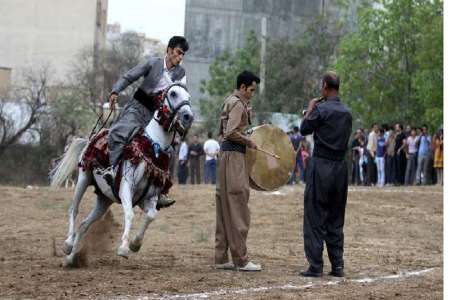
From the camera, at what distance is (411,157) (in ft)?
94.4

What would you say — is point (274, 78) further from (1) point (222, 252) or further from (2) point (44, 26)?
(1) point (222, 252)

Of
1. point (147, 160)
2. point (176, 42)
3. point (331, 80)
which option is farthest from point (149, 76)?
point (331, 80)

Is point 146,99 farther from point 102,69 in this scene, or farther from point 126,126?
point 102,69

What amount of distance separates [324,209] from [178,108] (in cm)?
195

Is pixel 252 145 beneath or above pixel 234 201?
above

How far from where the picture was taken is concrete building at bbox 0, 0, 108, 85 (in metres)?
61.1

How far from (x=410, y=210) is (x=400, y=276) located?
9.60 m

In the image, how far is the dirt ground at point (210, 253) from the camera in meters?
9.53

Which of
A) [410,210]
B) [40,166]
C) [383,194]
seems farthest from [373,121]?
[410,210]

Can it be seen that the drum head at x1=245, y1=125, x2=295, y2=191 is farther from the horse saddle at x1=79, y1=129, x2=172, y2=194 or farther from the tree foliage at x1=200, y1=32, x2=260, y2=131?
the tree foliage at x1=200, y1=32, x2=260, y2=131

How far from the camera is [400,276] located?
11.2m

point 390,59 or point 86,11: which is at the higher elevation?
point 86,11

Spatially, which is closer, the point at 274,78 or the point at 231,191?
the point at 231,191

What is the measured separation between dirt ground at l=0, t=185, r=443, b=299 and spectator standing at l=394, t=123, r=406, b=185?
18.5 feet
